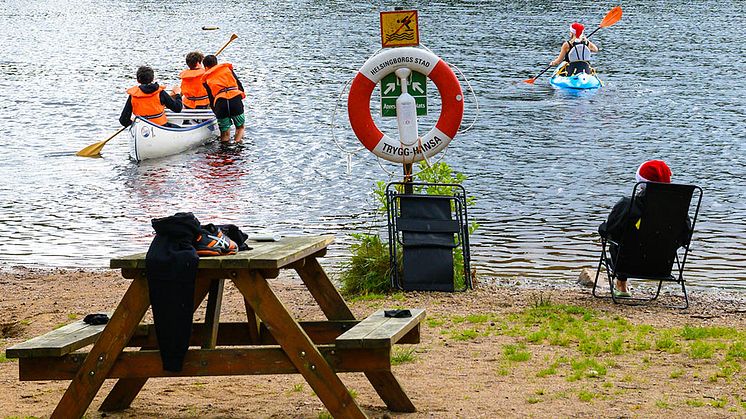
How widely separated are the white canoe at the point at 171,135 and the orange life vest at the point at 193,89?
0.16m

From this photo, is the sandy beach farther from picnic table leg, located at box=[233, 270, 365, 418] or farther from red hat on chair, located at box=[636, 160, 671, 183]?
red hat on chair, located at box=[636, 160, 671, 183]

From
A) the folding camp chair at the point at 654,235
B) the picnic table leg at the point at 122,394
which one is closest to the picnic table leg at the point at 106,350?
the picnic table leg at the point at 122,394

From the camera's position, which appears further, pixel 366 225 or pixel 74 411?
pixel 366 225

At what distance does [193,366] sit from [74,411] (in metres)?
0.54

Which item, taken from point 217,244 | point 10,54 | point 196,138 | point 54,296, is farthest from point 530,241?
point 10,54

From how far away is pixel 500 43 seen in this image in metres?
34.2

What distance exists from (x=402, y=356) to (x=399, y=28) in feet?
11.1

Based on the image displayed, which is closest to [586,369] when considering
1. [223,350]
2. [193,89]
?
[223,350]

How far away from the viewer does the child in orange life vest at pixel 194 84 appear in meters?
18.7

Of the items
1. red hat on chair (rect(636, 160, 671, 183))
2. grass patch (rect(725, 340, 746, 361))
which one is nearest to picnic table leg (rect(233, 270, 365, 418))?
grass patch (rect(725, 340, 746, 361))

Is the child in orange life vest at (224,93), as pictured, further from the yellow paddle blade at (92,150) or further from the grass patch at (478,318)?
the grass patch at (478,318)

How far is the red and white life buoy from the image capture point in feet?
29.9

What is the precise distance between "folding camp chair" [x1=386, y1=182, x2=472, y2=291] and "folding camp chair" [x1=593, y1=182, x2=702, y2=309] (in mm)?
1068

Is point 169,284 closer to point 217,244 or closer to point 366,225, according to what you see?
point 217,244
